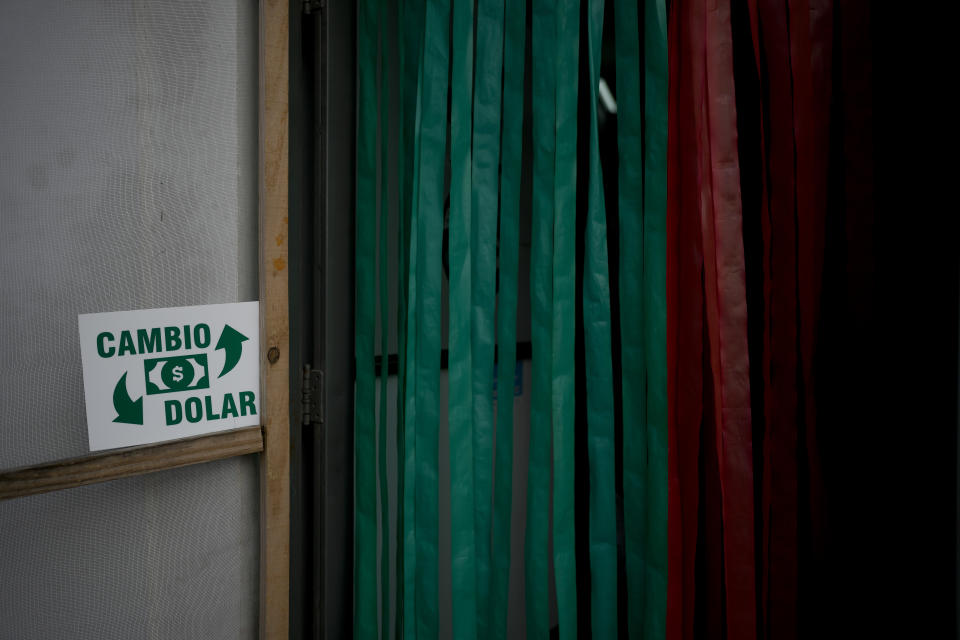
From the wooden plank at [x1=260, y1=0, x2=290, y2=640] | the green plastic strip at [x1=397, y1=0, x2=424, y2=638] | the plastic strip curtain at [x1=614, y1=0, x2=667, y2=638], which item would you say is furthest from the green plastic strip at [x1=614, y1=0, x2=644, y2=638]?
the wooden plank at [x1=260, y1=0, x2=290, y2=640]

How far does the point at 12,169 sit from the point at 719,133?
36.9 inches

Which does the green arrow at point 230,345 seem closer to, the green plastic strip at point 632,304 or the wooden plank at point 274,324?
the wooden plank at point 274,324

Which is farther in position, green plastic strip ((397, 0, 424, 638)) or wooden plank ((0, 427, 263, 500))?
green plastic strip ((397, 0, 424, 638))

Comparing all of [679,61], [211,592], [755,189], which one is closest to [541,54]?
[679,61]

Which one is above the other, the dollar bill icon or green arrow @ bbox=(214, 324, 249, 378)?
green arrow @ bbox=(214, 324, 249, 378)

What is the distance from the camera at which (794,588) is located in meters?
0.72

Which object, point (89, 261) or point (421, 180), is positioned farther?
point (421, 180)

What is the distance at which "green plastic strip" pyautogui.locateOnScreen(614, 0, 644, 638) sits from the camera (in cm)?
84

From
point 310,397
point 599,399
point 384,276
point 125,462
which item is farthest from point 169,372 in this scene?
point 599,399

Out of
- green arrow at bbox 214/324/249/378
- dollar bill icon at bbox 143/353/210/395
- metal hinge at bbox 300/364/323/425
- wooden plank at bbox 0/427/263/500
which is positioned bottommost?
wooden plank at bbox 0/427/263/500

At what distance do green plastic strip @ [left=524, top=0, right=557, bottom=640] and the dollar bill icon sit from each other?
0.55m

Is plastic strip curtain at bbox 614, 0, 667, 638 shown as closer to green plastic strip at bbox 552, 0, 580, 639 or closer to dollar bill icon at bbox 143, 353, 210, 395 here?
green plastic strip at bbox 552, 0, 580, 639

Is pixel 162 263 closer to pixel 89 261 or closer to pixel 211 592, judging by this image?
pixel 89 261

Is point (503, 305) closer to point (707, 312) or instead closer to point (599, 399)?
point (599, 399)
